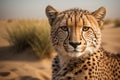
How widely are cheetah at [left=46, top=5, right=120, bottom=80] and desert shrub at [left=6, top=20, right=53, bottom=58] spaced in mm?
2008

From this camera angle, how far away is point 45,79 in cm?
349

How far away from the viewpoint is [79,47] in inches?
70.2

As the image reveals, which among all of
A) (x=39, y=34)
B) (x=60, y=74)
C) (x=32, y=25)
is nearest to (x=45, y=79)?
(x=39, y=34)

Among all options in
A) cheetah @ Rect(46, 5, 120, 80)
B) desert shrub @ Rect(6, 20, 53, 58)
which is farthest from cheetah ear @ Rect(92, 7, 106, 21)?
desert shrub @ Rect(6, 20, 53, 58)

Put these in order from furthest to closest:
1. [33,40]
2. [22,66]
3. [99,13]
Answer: [33,40], [22,66], [99,13]

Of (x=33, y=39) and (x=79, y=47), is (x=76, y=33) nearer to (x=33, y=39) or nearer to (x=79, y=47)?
(x=79, y=47)

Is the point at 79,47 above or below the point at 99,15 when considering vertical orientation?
below

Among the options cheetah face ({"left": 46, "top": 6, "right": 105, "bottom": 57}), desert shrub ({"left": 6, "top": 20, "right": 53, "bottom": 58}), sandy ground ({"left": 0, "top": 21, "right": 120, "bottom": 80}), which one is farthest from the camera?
desert shrub ({"left": 6, "top": 20, "right": 53, "bottom": 58})

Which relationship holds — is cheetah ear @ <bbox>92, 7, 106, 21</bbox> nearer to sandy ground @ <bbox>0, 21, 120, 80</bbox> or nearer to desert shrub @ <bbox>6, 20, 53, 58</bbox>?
sandy ground @ <bbox>0, 21, 120, 80</bbox>

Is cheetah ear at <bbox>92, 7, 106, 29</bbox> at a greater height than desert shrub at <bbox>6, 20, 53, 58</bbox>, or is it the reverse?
desert shrub at <bbox>6, 20, 53, 58</bbox>

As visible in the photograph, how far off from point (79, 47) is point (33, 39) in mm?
2393

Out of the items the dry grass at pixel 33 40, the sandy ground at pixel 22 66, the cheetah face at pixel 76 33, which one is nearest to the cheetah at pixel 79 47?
the cheetah face at pixel 76 33

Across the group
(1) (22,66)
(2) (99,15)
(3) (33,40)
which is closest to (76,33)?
(2) (99,15)

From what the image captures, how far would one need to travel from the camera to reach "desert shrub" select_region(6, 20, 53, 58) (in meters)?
4.01
